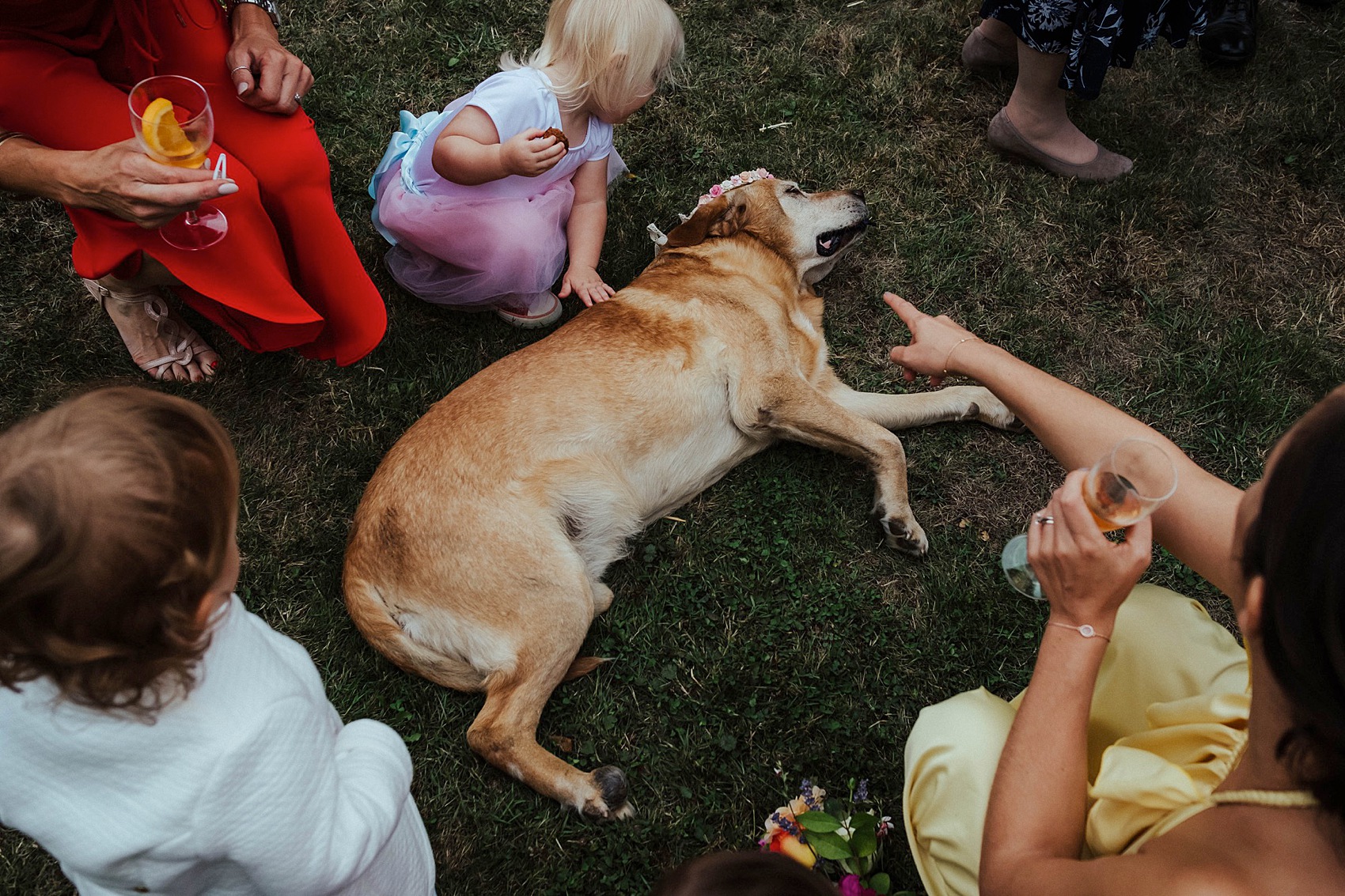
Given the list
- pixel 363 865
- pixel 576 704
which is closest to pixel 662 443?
pixel 576 704

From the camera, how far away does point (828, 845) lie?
268cm

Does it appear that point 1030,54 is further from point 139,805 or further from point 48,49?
point 139,805

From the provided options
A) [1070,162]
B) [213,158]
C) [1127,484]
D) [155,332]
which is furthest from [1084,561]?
[155,332]

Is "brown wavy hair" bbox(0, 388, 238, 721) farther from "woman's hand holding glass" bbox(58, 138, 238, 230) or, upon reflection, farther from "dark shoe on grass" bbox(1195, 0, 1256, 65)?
"dark shoe on grass" bbox(1195, 0, 1256, 65)

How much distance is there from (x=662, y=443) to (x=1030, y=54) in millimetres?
2969

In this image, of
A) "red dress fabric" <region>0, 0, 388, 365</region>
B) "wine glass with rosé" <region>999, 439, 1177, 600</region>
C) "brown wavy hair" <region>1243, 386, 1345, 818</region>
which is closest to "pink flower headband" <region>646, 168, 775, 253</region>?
"red dress fabric" <region>0, 0, 388, 365</region>

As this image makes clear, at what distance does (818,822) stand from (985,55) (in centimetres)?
443

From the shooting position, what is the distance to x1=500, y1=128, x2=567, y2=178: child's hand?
136 inches

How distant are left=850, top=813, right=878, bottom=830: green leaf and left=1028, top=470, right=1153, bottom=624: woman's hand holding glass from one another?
3.64 ft

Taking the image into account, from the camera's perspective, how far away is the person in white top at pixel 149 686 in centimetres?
138

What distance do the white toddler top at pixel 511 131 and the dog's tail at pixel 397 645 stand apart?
72.5 inches

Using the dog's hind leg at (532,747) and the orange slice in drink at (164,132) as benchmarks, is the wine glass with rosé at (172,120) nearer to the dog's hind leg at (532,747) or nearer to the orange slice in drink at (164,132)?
the orange slice in drink at (164,132)

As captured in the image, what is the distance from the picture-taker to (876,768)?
10.5ft

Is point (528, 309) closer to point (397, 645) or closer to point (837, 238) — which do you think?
point (837, 238)
